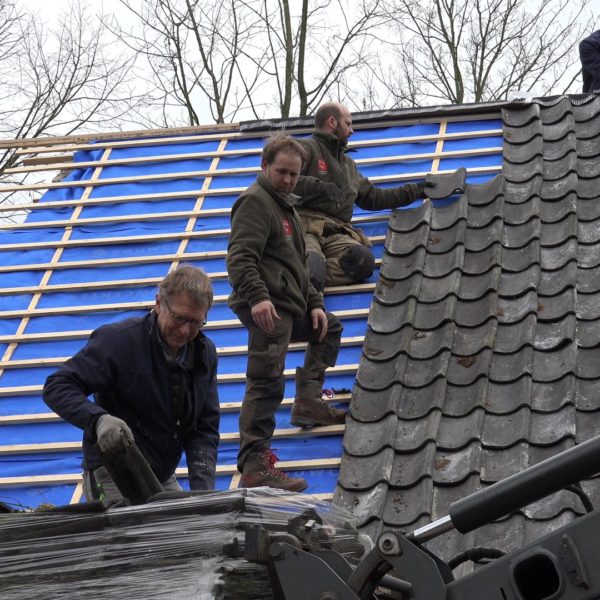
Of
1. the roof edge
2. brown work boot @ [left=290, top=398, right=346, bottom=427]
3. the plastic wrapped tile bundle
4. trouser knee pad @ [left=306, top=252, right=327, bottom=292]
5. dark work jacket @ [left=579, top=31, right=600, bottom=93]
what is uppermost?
dark work jacket @ [left=579, top=31, right=600, bottom=93]

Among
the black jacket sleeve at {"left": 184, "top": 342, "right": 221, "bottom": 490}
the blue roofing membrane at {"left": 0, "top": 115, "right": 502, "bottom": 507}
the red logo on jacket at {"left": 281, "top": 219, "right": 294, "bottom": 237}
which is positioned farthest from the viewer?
the blue roofing membrane at {"left": 0, "top": 115, "right": 502, "bottom": 507}

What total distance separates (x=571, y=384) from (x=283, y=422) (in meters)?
1.32

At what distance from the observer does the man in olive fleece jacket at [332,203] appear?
5695 millimetres

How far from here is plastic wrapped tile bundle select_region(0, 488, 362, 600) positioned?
1988 mm

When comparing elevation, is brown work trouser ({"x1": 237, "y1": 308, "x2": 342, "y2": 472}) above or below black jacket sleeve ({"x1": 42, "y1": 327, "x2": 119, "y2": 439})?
above

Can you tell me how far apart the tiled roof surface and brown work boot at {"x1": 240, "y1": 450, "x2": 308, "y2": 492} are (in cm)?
20

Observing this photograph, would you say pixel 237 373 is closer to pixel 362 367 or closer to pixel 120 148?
pixel 362 367

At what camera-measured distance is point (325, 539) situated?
2252 mm

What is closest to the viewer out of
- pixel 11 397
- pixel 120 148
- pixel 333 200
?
pixel 11 397

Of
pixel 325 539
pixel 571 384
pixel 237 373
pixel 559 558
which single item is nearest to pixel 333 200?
pixel 237 373

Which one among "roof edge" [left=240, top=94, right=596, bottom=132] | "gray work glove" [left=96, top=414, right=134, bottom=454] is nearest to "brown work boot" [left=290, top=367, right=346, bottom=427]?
"gray work glove" [left=96, top=414, right=134, bottom=454]

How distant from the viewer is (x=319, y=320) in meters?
4.80

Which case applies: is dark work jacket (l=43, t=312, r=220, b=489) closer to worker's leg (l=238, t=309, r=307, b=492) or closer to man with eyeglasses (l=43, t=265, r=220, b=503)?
man with eyeglasses (l=43, t=265, r=220, b=503)

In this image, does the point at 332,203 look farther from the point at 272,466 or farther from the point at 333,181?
the point at 272,466
